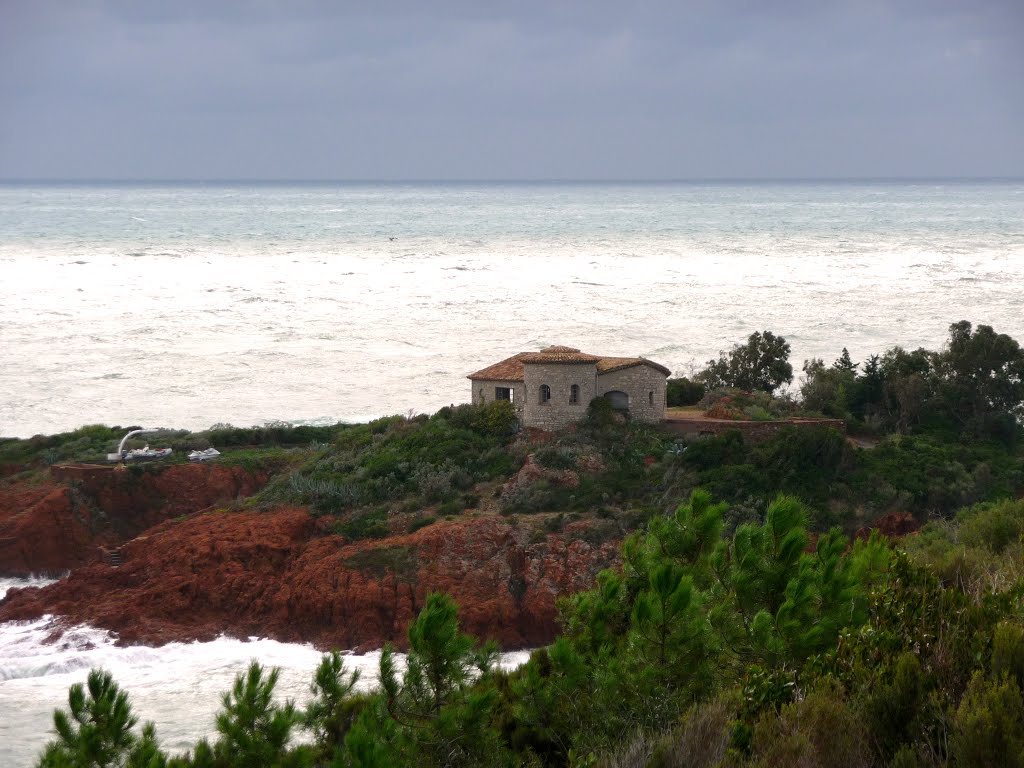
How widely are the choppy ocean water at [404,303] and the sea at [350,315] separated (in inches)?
7.3

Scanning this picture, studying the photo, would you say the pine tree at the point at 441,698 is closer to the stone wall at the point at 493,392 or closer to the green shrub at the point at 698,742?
the green shrub at the point at 698,742

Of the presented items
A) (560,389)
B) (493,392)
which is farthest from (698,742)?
(493,392)

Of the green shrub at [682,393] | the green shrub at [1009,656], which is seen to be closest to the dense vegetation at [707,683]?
the green shrub at [1009,656]

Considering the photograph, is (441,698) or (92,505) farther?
(92,505)

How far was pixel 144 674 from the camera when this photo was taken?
75.6ft

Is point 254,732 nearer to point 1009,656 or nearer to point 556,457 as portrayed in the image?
point 1009,656

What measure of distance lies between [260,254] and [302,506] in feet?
255

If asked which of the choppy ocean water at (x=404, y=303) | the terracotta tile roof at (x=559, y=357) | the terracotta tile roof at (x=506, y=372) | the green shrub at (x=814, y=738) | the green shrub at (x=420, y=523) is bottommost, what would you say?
the choppy ocean water at (x=404, y=303)

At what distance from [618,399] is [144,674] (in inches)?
498

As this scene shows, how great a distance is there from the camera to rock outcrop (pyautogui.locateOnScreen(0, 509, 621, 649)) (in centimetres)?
2486

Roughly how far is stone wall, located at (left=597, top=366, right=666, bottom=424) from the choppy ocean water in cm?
1320

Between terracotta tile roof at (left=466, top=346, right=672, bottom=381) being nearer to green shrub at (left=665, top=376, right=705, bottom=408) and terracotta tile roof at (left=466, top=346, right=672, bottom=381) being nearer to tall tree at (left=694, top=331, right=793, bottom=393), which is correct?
green shrub at (left=665, top=376, right=705, bottom=408)

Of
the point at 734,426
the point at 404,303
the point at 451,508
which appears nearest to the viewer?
the point at 451,508

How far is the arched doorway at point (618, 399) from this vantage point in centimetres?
3148
